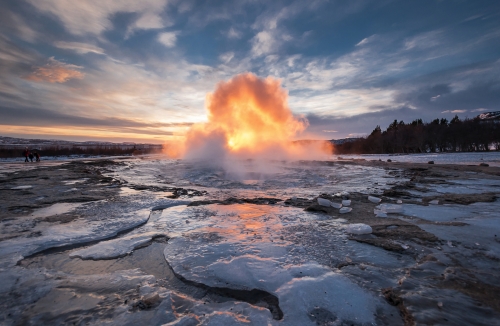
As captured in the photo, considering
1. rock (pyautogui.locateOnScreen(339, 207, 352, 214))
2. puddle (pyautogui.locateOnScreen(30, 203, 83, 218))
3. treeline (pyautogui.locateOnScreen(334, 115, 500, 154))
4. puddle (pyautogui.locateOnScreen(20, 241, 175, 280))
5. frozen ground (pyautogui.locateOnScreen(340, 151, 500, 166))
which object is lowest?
puddle (pyautogui.locateOnScreen(20, 241, 175, 280))

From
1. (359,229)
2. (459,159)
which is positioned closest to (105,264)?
(359,229)

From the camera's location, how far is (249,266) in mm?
3824

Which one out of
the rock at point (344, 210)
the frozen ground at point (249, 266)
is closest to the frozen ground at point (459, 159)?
the frozen ground at point (249, 266)

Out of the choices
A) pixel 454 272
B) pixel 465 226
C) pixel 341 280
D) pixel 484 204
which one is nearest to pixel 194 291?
pixel 341 280

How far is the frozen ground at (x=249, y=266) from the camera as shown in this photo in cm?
275

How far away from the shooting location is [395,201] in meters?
8.28

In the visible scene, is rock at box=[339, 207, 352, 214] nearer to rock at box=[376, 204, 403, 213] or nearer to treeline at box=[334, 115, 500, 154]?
rock at box=[376, 204, 403, 213]

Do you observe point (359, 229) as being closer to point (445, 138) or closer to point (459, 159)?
point (459, 159)

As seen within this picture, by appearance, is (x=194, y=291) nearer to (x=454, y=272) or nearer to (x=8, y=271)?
(x=8, y=271)

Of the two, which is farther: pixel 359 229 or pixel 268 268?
pixel 359 229

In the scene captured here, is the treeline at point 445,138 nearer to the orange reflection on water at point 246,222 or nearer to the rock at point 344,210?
the rock at point 344,210

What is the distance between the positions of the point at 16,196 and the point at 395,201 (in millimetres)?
14717

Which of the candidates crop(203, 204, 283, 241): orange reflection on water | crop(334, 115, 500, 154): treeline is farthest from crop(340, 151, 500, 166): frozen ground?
crop(203, 204, 283, 241): orange reflection on water

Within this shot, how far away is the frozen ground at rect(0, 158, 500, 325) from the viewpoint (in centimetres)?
275
